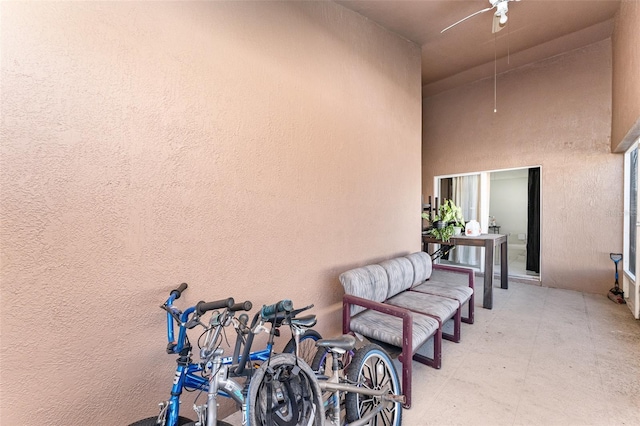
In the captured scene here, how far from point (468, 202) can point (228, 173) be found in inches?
201

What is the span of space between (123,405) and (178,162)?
1313 mm

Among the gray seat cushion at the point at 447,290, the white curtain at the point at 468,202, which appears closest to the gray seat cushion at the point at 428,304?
the gray seat cushion at the point at 447,290

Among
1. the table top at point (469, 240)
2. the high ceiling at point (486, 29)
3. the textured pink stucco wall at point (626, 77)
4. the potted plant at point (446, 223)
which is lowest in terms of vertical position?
the table top at point (469, 240)

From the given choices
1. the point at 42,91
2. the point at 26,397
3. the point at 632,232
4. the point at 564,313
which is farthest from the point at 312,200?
the point at 632,232

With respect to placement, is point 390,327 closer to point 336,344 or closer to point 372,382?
point 372,382

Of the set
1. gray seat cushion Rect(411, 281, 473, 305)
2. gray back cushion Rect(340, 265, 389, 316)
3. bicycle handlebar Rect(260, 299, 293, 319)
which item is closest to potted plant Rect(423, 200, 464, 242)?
gray seat cushion Rect(411, 281, 473, 305)

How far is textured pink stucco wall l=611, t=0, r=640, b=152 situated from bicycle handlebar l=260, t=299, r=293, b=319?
3.55 meters

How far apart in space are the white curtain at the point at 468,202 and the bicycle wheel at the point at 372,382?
4.44 metres

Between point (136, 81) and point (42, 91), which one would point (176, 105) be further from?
point (42, 91)

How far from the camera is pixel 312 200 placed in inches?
88.6

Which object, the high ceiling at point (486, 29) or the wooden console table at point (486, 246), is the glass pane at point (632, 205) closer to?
the wooden console table at point (486, 246)

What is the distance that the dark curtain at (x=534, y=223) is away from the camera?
191 inches

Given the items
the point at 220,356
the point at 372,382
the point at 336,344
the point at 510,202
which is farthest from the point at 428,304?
the point at 510,202

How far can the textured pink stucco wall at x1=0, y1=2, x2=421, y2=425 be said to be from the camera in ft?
3.75
